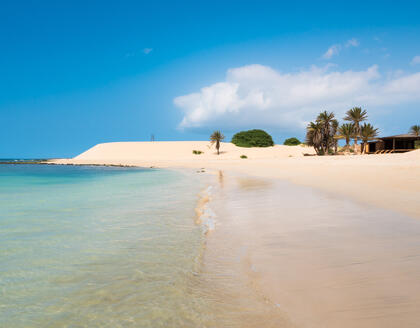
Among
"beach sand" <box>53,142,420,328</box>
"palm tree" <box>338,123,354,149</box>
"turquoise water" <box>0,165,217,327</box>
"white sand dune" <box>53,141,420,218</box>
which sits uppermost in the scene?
"palm tree" <box>338,123,354,149</box>

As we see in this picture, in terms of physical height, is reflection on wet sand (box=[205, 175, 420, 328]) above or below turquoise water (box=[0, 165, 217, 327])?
above

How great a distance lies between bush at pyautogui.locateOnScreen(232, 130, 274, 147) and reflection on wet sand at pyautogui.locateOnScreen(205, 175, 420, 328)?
291ft

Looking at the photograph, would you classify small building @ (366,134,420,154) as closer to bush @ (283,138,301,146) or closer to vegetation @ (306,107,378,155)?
vegetation @ (306,107,378,155)

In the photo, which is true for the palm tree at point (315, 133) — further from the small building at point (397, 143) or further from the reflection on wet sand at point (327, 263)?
the reflection on wet sand at point (327, 263)

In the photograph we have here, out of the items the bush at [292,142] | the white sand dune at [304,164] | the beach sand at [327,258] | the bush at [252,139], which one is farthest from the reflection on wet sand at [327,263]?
the bush at [292,142]

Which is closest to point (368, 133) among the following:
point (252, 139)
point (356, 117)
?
point (356, 117)

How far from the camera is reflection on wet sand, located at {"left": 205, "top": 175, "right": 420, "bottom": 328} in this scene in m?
2.68

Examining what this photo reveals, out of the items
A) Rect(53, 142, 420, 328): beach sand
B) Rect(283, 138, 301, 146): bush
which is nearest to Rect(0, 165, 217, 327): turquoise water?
Rect(53, 142, 420, 328): beach sand

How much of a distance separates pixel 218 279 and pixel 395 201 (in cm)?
750

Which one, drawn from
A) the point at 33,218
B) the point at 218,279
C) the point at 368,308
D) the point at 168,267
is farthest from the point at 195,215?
the point at 368,308

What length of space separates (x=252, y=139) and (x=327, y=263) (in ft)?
306

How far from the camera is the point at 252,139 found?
314ft

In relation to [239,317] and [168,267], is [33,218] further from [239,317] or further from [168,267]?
[239,317]

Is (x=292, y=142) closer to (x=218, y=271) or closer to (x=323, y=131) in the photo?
(x=323, y=131)
